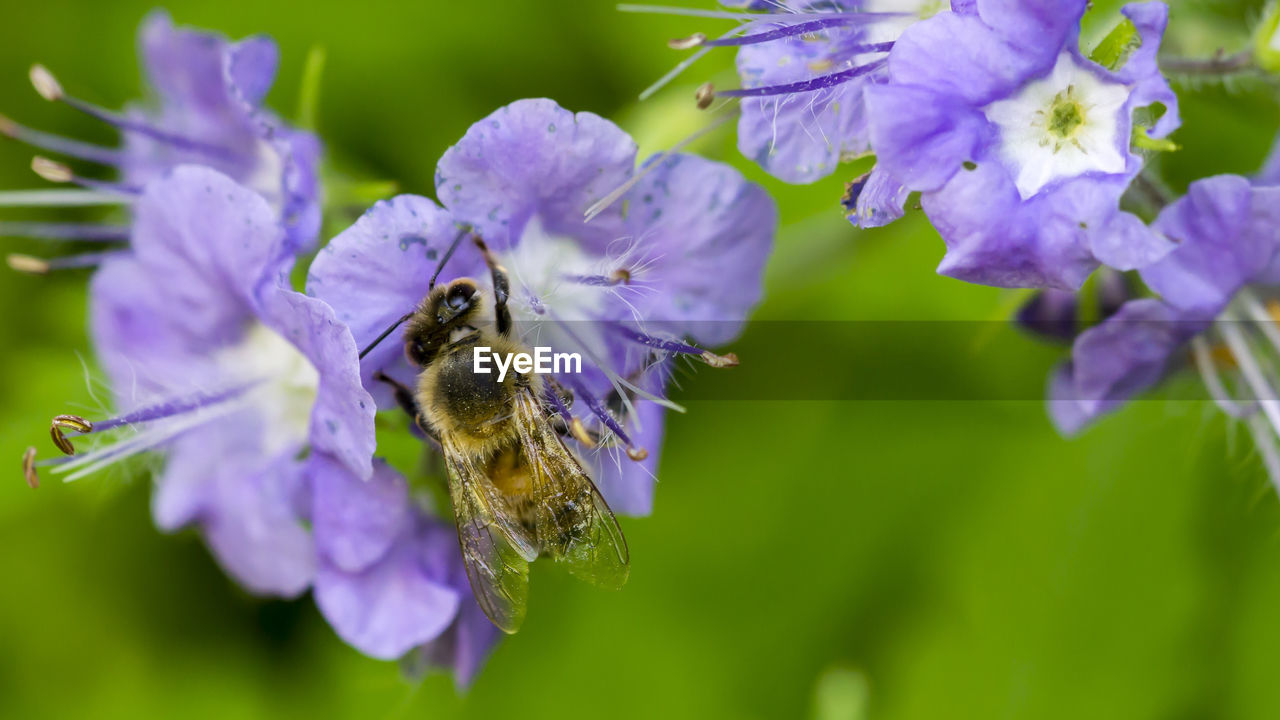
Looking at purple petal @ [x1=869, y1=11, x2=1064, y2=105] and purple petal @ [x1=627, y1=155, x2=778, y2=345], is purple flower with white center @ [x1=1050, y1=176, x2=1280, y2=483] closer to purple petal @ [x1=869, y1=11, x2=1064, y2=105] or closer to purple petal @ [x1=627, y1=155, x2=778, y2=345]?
purple petal @ [x1=869, y1=11, x2=1064, y2=105]

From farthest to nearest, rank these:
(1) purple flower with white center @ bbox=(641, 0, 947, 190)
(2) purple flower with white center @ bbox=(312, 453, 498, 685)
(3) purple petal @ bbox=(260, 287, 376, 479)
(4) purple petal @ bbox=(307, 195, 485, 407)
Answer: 1. (2) purple flower with white center @ bbox=(312, 453, 498, 685)
2. (1) purple flower with white center @ bbox=(641, 0, 947, 190)
3. (4) purple petal @ bbox=(307, 195, 485, 407)
4. (3) purple petal @ bbox=(260, 287, 376, 479)

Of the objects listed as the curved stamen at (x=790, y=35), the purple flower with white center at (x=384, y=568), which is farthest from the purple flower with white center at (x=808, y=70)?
the purple flower with white center at (x=384, y=568)

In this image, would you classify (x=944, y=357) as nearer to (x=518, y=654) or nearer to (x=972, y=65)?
(x=518, y=654)

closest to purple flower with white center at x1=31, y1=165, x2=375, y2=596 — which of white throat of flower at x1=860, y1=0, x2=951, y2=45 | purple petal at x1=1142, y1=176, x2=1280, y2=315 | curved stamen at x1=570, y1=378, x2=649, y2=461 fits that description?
curved stamen at x1=570, y1=378, x2=649, y2=461

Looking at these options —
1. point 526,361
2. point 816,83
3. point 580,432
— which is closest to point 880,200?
point 816,83

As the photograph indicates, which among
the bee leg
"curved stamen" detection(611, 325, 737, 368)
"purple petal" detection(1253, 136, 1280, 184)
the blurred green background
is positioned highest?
the bee leg

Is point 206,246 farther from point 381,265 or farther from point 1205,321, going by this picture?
point 1205,321

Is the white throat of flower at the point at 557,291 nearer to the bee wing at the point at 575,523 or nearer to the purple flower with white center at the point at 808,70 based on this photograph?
the bee wing at the point at 575,523
